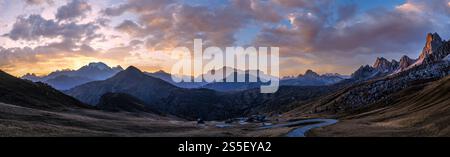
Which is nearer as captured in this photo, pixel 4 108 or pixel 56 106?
pixel 4 108

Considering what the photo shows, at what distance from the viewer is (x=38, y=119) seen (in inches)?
3969

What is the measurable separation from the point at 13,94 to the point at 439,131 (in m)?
173

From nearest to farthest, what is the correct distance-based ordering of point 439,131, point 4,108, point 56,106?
point 439,131, point 4,108, point 56,106
